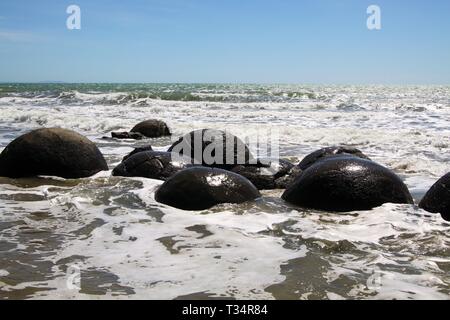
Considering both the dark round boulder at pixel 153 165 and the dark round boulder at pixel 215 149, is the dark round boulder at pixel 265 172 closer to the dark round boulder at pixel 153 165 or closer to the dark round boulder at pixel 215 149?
the dark round boulder at pixel 215 149

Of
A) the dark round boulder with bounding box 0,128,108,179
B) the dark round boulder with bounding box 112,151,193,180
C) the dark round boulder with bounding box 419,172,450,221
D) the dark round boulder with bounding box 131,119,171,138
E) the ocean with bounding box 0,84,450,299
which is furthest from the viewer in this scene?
the dark round boulder with bounding box 131,119,171,138

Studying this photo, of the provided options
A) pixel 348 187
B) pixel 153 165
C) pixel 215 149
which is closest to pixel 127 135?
pixel 215 149

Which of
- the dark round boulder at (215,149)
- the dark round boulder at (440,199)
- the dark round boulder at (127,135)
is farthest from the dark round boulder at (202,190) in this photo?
the dark round boulder at (127,135)

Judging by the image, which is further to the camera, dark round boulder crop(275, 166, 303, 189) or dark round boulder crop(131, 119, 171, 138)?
dark round boulder crop(131, 119, 171, 138)

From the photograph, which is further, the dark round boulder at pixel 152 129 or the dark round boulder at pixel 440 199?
the dark round boulder at pixel 152 129

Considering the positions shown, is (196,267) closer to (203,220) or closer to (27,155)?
(203,220)

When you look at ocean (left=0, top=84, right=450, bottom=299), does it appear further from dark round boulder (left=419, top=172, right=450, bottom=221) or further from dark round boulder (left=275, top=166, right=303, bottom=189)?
dark round boulder (left=275, top=166, right=303, bottom=189)

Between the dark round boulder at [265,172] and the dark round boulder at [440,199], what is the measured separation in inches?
75.8

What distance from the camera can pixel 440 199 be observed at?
16.0ft

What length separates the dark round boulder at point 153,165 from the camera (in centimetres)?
654

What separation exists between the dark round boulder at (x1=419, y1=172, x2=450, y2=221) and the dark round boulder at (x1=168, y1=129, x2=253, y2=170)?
248 centimetres

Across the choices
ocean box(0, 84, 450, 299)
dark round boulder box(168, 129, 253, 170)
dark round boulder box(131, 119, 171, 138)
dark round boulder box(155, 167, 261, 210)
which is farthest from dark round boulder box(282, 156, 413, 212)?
dark round boulder box(131, 119, 171, 138)

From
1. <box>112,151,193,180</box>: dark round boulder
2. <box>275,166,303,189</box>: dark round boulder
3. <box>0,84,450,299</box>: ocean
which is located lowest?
<box>0,84,450,299</box>: ocean

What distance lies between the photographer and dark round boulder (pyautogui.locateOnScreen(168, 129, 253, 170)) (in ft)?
22.6
